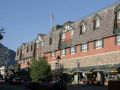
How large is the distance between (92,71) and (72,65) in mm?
10453

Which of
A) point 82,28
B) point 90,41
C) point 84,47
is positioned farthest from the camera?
point 82,28

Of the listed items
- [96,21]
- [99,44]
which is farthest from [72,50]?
[99,44]

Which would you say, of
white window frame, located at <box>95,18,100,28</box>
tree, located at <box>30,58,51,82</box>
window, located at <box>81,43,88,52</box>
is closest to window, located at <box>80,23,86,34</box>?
window, located at <box>81,43,88,52</box>

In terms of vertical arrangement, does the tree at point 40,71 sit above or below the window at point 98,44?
below

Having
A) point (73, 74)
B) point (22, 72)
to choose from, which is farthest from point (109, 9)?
point (22, 72)

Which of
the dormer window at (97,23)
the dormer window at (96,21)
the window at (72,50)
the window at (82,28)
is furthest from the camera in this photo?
the window at (72,50)

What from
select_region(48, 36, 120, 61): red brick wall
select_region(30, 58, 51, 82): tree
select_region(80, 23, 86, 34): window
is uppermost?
select_region(80, 23, 86, 34): window

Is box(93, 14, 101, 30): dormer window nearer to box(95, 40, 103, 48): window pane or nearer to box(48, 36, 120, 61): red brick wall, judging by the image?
box(95, 40, 103, 48): window pane

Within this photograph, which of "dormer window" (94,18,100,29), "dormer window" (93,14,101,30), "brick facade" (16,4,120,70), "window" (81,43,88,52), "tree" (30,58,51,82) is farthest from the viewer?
"tree" (30,58,51,82)

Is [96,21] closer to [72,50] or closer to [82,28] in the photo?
[82,28]

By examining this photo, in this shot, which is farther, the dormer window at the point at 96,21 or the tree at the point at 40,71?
the tree at the point at 40,71

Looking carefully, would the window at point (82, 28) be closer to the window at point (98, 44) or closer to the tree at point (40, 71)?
the window at point (98, 44)

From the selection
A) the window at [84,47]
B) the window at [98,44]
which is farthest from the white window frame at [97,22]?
the window at [84,47]

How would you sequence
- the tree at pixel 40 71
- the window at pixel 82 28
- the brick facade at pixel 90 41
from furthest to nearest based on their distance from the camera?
1. the tree at pixel 40 71
2. the window at pixel 82 28
3. the brick facade at pixel 90 41
